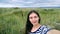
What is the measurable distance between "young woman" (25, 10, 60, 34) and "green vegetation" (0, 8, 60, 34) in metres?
0.04

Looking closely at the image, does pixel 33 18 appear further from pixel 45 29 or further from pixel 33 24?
pixel 45 29

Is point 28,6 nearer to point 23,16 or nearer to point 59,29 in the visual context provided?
point 23,16

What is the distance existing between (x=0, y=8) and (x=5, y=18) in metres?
0.12

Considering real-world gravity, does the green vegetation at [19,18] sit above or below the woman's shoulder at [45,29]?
above

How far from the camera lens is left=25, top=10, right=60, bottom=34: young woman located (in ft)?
4.69

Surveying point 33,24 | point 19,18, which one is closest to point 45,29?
point 33,24

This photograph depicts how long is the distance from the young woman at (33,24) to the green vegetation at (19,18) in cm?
4

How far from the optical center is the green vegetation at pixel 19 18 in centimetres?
143

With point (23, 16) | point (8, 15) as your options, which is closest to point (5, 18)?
point (8, 15)

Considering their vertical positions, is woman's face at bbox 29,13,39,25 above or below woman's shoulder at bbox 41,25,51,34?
above

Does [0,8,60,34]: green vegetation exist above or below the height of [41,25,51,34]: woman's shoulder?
above

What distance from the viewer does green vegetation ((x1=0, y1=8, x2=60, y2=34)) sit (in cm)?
143

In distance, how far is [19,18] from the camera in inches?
57.3

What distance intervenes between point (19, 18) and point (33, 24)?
155 mm
